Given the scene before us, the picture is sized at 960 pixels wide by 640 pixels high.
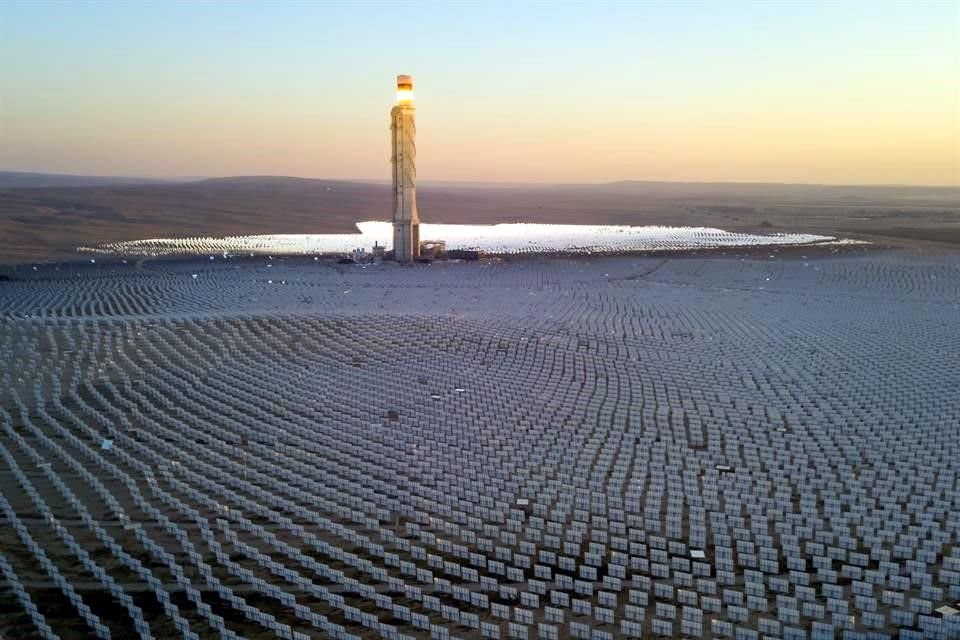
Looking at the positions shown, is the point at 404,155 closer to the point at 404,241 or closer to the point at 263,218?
the point at 404,241

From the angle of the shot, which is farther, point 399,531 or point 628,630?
point 399,531

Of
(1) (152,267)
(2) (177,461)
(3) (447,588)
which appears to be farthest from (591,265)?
(3) (447,588)

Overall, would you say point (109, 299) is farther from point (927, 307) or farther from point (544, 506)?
point (927, 307)

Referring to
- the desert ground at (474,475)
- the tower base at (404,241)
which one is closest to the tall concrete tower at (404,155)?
the tower base at (404,241)

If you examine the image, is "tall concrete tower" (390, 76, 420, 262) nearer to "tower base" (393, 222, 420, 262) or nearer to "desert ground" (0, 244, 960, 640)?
"tower base" (393, 222, 420, 262)

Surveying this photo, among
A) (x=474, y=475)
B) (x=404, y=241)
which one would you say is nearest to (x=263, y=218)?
(x=404, y=241)

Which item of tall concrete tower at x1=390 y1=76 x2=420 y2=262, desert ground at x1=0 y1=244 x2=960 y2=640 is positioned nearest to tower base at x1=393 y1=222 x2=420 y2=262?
tall concrete tower at x1=390 y1=76 x2=420 y2=262

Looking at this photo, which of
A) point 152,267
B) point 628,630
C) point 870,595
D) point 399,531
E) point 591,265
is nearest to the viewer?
point 628,630

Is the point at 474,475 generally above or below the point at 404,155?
below
